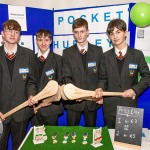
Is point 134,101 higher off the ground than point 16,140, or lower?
higher

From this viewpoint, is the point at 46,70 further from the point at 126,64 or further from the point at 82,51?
→ the point at 126,64

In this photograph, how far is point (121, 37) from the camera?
2.28 m

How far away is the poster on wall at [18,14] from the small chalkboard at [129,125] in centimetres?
180

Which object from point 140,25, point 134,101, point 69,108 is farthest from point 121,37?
point 69,108

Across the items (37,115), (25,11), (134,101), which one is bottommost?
(37,115)

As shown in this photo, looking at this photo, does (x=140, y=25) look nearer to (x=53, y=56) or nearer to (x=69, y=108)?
(x=53, y=56)

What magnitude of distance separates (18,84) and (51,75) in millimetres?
394

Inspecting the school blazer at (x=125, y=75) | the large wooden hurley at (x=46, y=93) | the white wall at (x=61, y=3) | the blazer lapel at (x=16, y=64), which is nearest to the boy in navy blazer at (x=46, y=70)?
the blazer lapel at (x=16, y=64)

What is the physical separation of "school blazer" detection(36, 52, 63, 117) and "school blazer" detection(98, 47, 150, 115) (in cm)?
53

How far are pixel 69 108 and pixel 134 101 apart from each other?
769mm

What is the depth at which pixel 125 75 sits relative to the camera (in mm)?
2314

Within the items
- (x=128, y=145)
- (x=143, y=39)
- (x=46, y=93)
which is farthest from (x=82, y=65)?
(x=128, y=145)

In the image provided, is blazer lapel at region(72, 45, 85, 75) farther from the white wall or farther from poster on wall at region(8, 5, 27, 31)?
the white wall

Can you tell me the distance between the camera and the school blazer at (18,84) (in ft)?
7.51
